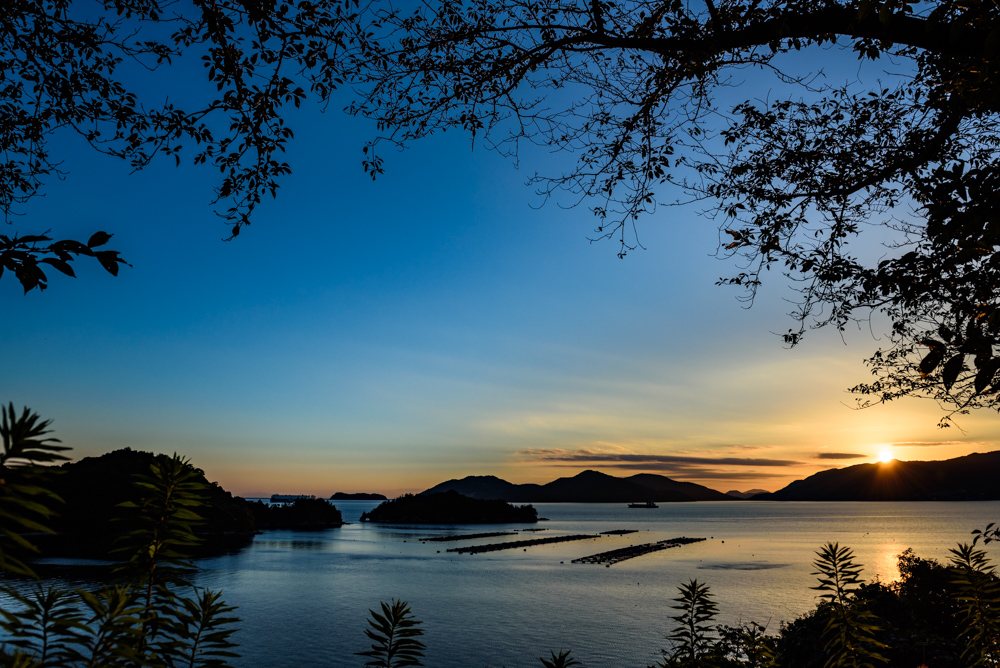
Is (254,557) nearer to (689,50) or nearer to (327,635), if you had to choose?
(327,635)

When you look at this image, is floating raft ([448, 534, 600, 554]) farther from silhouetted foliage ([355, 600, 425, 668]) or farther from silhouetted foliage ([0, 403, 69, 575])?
silhouetted foliage ([0, 403, 69, 575])

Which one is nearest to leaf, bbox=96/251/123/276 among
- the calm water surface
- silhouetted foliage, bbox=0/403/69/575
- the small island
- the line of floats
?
silhouetted foliage, bbox=0/403/69/575

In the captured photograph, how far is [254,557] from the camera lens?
8706cm

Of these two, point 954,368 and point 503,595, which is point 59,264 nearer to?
point 954,368

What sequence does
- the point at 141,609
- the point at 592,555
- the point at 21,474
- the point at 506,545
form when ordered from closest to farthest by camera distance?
the point at 21,474 → the point at 141,609 → the point at 592,555 → the point at 506,545

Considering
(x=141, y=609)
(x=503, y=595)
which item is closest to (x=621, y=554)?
(x=503, y=595)

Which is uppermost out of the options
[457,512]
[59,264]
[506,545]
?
[59,264]

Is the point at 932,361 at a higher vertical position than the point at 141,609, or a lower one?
higher

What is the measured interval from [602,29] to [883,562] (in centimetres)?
9704

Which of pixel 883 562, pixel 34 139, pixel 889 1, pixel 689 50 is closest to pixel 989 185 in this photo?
pixel 889 1

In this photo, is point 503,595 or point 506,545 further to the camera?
point 506,545

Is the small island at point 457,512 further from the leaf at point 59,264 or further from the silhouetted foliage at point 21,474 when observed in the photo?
the silhouetted foliage at point 21,474

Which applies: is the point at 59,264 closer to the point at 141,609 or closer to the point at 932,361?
the point at 141,609

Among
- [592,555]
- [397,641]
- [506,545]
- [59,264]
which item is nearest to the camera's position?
[397,641]
